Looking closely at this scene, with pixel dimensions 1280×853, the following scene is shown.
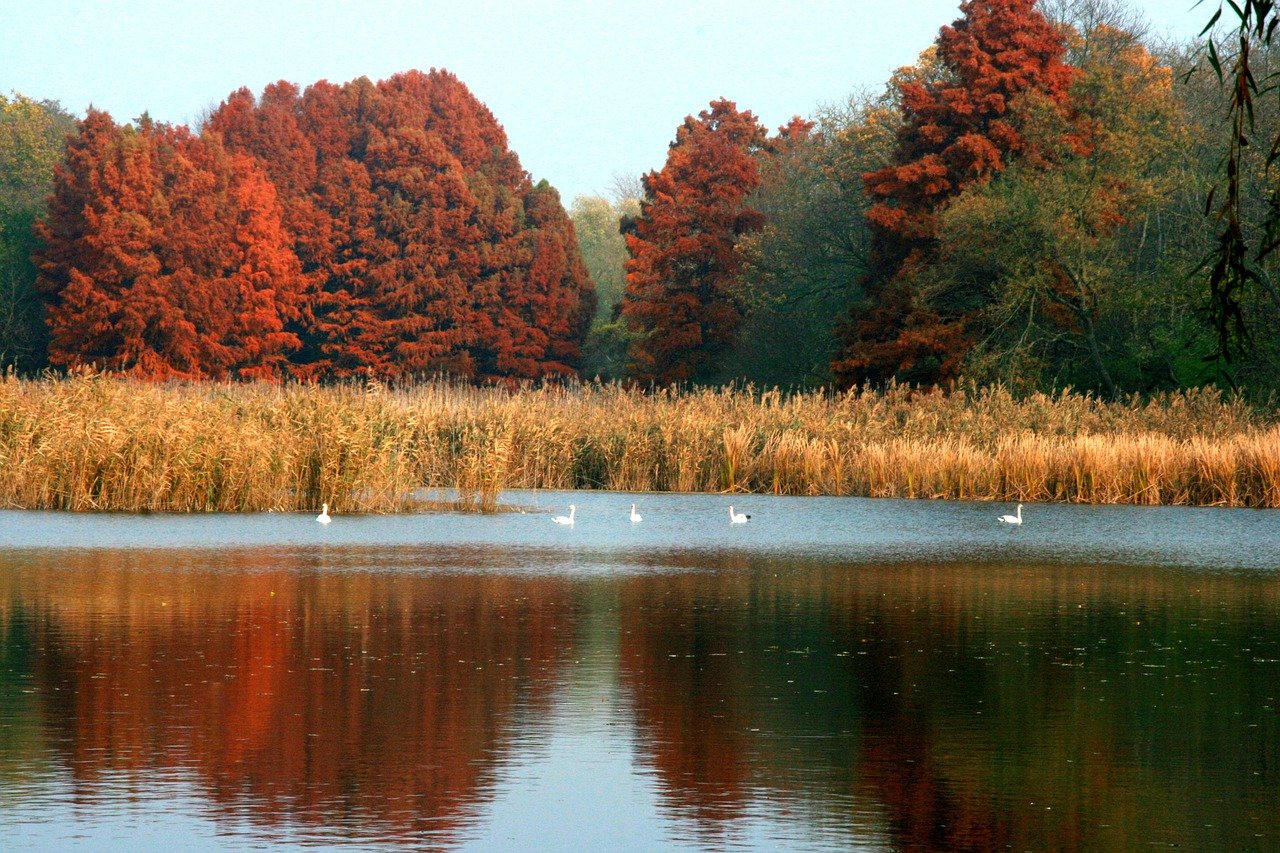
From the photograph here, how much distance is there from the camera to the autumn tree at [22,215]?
5806 cm

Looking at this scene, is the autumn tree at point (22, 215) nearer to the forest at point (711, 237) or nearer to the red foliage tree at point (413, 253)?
the forest at point (711, 237)

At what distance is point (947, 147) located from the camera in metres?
39.9

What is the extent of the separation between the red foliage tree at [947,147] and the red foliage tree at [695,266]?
10.8 meters

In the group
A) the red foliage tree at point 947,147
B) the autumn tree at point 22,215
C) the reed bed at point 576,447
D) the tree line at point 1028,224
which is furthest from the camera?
the autumn tree at point 22,215

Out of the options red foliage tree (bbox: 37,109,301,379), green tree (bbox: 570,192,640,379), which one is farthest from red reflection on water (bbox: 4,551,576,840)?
red foliage tree (bbox: 37,109,301,379)

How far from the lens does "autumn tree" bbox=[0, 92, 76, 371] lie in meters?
58.1

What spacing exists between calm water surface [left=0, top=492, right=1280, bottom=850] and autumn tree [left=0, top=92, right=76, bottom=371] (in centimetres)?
4451

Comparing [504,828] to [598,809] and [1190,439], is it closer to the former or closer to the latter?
[598,809]

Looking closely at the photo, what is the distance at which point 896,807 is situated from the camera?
19.7 feet

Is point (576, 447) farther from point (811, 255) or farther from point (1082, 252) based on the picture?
point (811, 255)

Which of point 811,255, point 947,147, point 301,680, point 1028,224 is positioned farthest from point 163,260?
point 301,680

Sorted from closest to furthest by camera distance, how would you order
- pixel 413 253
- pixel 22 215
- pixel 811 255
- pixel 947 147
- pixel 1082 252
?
1. pixel 1082 252
2. pixel 947 147
3. pixel 811 255
4. pixel 22 215
5. pixel 413 253

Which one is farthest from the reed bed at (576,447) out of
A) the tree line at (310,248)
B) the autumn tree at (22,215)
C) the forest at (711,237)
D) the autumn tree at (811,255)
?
the autumn tree at (22,215)

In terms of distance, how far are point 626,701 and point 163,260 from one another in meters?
51.9
